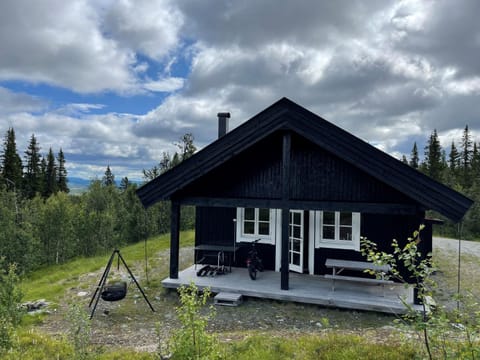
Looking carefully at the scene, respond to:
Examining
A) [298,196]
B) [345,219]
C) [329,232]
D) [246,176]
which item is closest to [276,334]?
[298,196]

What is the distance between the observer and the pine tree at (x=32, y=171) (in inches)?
1565

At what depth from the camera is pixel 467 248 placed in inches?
573

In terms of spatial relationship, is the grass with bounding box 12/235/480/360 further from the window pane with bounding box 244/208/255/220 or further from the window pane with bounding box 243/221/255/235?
the window pane with bounding box 244/208/255/220

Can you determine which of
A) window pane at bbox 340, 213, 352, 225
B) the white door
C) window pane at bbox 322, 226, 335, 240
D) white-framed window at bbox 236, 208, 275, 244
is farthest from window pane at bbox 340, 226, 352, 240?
white-framed window at bbox 236, 208, 275, 244

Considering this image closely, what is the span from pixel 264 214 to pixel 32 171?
41.9 metres

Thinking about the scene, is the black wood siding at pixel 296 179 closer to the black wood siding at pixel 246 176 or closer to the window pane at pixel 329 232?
the black wood siding at pixel 246 176

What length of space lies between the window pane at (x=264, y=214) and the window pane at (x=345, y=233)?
2113mm

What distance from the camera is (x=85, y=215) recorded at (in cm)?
2611

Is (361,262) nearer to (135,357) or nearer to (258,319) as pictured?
(258,319)

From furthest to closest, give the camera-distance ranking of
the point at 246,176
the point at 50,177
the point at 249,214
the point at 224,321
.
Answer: the point at 50,177 → the point at 249,214 → the point at 246,176 → the point at 224,321

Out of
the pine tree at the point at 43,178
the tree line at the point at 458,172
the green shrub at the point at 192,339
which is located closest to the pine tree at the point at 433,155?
the tree line at the point at 458,172

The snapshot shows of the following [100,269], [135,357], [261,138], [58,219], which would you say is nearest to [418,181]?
[261,138]

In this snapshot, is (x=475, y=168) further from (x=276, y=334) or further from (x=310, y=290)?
(x=276, y=334)

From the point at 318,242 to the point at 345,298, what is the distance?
7.05 feet
